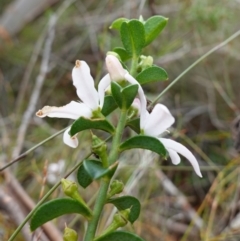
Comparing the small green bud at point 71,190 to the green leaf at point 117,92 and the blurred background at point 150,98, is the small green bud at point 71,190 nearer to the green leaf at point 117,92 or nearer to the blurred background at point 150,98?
the green leaf at point 117,92

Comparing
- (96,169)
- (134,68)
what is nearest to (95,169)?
(96,169)

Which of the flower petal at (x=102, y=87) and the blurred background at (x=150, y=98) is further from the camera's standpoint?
the blurred background at (x=150, y=98)

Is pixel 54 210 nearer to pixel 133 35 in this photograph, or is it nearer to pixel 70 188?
pixel 70 188

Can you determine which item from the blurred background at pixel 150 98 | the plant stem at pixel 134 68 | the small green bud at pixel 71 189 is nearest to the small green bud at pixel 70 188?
the small green bud at pixel 71 189

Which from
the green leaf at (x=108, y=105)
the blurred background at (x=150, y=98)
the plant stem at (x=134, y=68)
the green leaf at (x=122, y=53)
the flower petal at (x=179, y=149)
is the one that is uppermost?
the green leaf at (x=122, y=53)

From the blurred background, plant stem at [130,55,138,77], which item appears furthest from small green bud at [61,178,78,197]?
the blurred background

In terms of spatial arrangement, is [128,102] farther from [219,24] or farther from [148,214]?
[219,24]

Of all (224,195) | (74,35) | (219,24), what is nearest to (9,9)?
(74,35)

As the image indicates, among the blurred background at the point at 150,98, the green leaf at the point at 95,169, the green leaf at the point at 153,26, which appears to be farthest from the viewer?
the blurred background at the point at 150,98
